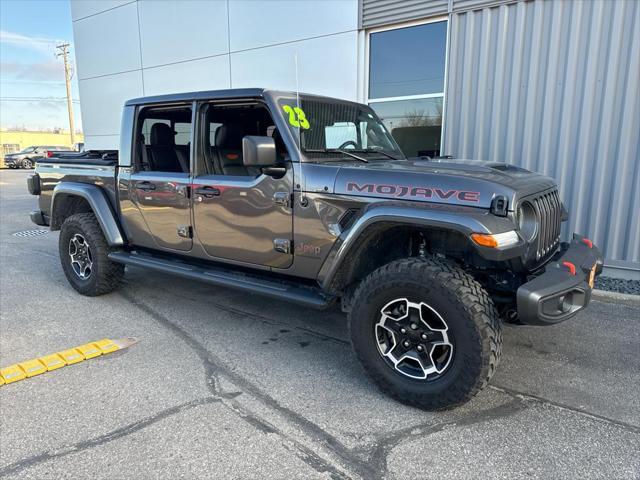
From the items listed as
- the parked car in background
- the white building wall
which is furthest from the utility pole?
the white building wall

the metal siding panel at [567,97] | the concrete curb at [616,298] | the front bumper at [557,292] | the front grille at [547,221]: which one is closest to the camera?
the front bumper at [557,292]

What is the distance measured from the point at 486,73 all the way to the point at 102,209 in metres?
5.17

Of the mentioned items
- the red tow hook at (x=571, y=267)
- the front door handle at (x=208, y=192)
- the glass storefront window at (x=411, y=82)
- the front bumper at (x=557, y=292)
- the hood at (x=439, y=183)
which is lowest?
the front bumper at (x=557, y=292)

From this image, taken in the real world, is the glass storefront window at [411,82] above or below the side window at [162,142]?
above

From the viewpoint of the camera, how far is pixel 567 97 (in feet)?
18.8

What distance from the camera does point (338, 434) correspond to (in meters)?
2.56

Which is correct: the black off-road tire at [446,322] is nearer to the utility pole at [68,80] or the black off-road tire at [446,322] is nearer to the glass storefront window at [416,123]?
the glass storefront window at [416,123]

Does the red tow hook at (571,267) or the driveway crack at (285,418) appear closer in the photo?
the driveway crack at (285,418)

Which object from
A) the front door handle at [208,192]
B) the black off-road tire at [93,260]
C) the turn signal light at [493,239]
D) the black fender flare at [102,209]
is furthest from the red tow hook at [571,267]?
the black off-road tire at [93,260]

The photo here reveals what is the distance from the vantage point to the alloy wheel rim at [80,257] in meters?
4.94

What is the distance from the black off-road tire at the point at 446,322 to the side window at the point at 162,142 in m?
2.48

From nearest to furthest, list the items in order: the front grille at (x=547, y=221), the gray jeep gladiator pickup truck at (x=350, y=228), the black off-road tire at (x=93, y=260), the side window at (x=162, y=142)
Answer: the gray jeep gladiator pickup truck at (x=350, y=228), the front grille at (x=547, y=221), the side window at (x=162, y=142), the black off-road tire at (x=93, y=260)

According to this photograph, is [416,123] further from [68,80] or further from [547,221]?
[68,80]

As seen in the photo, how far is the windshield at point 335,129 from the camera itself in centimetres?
347
